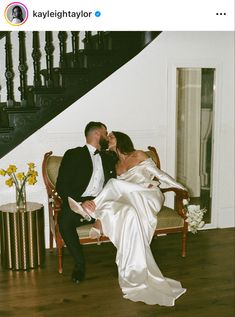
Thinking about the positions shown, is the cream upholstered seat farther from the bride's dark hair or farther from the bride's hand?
the bride's dark hair

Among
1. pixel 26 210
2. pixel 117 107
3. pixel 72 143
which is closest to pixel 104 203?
pixel 26 210

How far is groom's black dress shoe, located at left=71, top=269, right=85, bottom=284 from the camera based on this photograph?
3.58m

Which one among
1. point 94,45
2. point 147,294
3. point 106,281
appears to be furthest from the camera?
point 94,45

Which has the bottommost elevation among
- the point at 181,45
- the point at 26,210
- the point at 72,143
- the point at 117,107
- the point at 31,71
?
the point at 26,210

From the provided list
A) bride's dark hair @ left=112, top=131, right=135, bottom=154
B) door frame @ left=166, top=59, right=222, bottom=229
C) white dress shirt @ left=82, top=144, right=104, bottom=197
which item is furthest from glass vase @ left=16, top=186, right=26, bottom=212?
door frame @ left=166, top=59, right=222, bottom=229

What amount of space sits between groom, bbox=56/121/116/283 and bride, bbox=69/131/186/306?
11cm

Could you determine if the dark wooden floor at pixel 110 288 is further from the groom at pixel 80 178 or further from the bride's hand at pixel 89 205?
the bride's hand at pixel 89 205

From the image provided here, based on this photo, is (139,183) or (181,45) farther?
(181,45)

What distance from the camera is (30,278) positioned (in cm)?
368

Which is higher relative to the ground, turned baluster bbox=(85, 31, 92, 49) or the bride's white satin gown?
turned baluster bbox=(85, 31, 92, 49)
